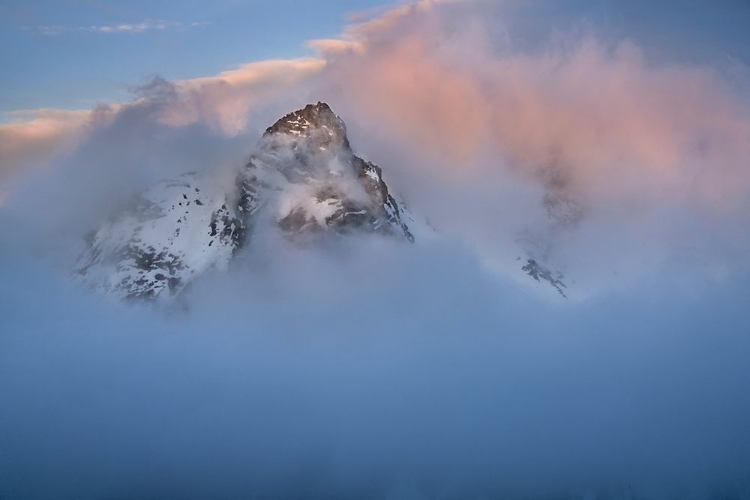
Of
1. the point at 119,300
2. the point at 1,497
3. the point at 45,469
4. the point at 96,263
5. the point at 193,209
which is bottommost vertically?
the point at 1,497

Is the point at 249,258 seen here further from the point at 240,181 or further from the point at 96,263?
the point at 96,263

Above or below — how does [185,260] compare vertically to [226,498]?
above

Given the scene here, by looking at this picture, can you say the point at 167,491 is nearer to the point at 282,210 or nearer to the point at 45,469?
the point at 45,469

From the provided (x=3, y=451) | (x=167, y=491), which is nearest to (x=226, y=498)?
(x=167, y=491)

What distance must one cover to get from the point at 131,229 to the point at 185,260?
25191 mm

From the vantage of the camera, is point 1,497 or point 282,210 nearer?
point 1,497

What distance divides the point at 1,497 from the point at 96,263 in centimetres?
7429

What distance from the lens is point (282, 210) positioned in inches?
7800

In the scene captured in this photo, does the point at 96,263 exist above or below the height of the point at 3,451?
above

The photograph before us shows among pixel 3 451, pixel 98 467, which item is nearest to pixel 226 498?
pixel 98 467

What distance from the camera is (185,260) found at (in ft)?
614

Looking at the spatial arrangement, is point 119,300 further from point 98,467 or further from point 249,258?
point 98,467

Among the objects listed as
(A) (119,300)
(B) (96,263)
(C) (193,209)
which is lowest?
(A) (119,300)

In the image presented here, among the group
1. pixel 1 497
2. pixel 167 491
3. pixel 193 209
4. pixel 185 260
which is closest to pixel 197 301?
pixel 185 260
